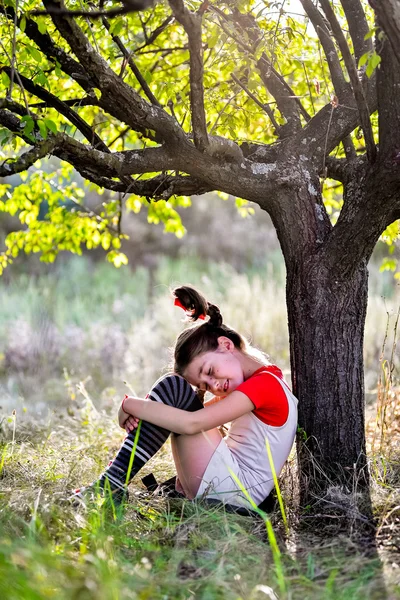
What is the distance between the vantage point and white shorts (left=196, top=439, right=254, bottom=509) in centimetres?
285

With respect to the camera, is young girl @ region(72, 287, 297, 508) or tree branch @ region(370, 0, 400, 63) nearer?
tree branch @ region(370, 0, 400, 63)

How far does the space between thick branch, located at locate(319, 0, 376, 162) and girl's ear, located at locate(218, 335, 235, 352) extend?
0.99m

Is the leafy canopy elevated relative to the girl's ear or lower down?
elevated

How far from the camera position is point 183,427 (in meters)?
2.82

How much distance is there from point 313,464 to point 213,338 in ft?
2.30

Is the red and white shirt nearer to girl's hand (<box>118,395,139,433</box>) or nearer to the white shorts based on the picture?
the white shorts

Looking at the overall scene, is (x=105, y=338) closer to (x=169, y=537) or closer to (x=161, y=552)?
(x=169, y=537)

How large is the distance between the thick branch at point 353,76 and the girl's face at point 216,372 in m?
1.05

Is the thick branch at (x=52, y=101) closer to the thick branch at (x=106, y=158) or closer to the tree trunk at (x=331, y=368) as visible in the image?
the thick branch at (x=106, y=158)

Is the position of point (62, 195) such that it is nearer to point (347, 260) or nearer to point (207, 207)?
point (347, 260)

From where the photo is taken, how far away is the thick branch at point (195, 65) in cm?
232

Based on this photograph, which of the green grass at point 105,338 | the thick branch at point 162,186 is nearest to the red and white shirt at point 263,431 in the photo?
the thick branch at point 162,186

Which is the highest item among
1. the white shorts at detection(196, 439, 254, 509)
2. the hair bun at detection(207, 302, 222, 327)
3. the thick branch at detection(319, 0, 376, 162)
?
the thick branch at detection(319, 0, 376, 162)

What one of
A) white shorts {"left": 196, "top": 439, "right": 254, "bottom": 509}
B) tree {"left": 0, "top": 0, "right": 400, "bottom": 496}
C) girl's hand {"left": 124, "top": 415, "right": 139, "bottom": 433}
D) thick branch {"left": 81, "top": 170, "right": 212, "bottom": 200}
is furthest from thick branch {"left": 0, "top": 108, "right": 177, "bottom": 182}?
white shorts {"left": 196, "top": 439, "right": 254, "bottom": 509}
